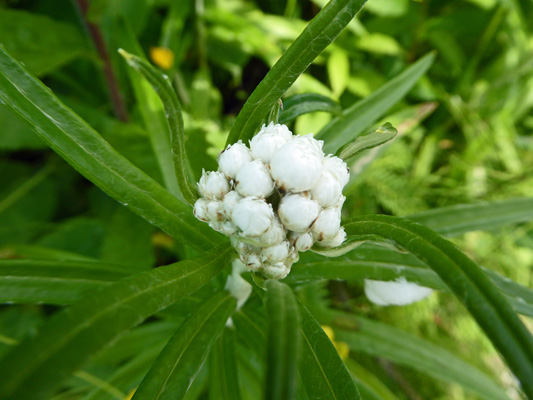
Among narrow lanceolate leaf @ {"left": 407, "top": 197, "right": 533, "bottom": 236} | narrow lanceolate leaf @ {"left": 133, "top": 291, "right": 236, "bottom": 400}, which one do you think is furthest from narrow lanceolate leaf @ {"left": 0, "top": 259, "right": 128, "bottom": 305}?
narrow lanceolate leaf @ {"left": 407, "top": 197, "right": 533, "bottom": 236}

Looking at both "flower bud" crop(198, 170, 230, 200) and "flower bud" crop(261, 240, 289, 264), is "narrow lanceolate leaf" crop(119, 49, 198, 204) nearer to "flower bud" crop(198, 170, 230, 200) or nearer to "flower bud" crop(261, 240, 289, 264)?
"flower bud" crop(198, 170, 230, 200)

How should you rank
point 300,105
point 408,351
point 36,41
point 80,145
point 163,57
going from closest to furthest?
point 80,145 → point 300,105 → point 408,351 → point 36,41 → point 163,57

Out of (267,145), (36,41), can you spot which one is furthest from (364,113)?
(36,41)

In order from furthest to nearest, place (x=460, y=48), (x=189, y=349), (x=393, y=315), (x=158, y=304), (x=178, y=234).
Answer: (x=460, y=48) → (x=393, y=315) → (x=178, y=234) → (x=189, y=349) → (x=158, y=304)

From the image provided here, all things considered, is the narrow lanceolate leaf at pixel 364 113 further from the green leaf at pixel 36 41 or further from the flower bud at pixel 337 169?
the green leaf at pixel 36 41

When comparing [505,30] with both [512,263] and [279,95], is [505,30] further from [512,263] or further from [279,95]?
[279,95]

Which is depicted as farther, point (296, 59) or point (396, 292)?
point (396, 292)

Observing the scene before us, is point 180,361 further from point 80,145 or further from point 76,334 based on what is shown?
point 80,145

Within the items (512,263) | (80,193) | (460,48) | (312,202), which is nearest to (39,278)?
(312,202)
